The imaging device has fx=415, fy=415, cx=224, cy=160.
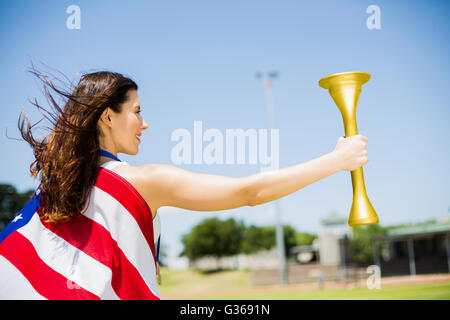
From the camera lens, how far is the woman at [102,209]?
1.22 meters

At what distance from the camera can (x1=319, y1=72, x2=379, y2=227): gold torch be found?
1.40 m

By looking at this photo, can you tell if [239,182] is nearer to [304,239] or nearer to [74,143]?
[74,143]

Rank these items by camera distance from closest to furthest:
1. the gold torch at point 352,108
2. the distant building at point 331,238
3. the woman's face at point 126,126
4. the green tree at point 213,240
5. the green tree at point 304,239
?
the gold torch at point 352,108 < the woman's face at point 126,126 < the distant building at point 331,238 < the green tree at point 213,240 < the green tree at point 304,239

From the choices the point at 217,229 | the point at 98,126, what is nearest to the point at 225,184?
the point at 98,126

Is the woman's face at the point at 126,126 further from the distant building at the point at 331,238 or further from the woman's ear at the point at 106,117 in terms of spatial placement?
the distant building at the point at 331,238

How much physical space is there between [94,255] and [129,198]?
202mm

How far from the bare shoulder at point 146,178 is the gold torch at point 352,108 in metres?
0.65

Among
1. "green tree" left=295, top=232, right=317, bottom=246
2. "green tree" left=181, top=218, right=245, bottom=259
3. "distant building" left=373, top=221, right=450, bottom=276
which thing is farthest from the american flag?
"green tree" left=295, top=232, right=317, bottom=246

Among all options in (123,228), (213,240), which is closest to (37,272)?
(123,228)

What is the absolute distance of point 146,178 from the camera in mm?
1268

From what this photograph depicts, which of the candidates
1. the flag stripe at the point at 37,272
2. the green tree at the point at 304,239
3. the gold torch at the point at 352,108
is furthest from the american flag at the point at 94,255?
the green tree at the point at 304,239

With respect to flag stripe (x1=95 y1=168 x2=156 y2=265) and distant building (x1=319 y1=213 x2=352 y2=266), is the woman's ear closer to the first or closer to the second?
flag stripe (x1=95 y1=168 x2=156 y2=265)
